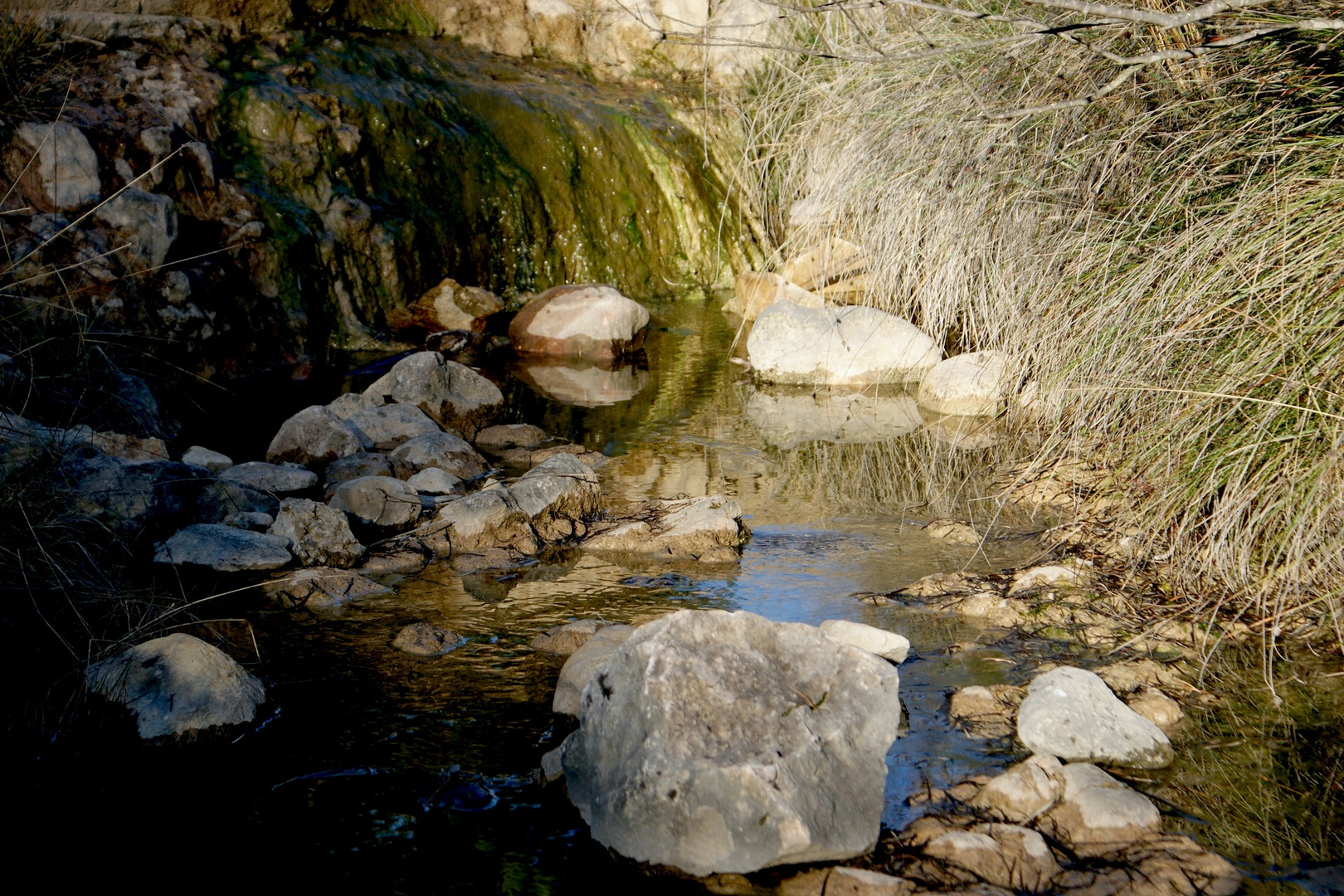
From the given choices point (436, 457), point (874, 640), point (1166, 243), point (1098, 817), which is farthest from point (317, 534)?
point (1166, 243)

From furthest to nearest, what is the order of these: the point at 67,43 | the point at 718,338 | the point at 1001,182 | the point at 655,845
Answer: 1. the point at 718,338
2. the point at 67,43
3. the point at 1001,182
4. the point at 655,845

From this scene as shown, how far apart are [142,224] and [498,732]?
5.63 metres

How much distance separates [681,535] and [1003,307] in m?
2.52

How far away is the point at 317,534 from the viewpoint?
15.1ft

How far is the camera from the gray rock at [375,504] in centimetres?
499

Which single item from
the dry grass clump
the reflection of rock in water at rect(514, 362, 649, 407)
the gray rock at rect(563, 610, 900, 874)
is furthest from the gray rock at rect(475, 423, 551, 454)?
the gray rock at rect(563, 610, 900, 874)

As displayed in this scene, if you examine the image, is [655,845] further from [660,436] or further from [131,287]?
[131,287]

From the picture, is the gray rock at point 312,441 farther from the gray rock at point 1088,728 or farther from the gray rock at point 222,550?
the gray rock at point 1088,728

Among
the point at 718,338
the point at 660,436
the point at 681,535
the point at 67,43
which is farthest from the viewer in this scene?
the point at 718,338

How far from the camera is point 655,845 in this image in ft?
8.16

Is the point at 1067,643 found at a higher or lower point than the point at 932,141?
lower

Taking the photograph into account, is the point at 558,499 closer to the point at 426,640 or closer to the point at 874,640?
the point at 426,640

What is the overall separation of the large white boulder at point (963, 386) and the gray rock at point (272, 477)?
12.8ft

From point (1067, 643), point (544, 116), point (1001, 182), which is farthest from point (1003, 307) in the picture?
point (544, 116)
